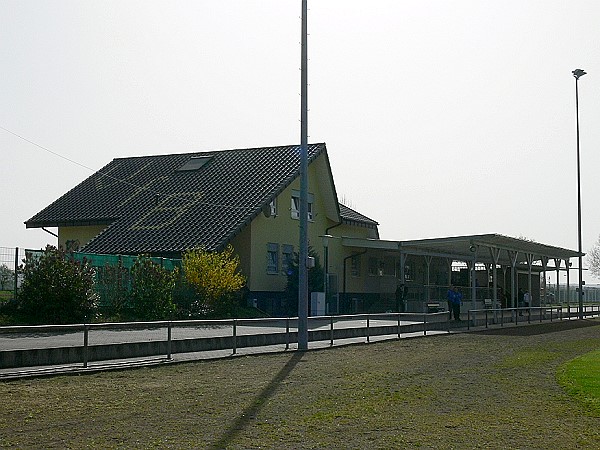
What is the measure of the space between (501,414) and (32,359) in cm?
887

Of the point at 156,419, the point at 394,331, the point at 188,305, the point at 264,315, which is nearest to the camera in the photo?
the point at 156,419

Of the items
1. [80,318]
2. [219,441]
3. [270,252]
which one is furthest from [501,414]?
[270,252]

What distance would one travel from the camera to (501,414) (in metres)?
11.3

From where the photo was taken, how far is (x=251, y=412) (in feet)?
36.9

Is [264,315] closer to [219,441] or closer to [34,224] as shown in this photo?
[34,224]

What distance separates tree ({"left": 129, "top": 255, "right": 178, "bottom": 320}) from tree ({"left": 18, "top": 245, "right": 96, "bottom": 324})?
8.27ft

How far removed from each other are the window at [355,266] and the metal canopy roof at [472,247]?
1.48m

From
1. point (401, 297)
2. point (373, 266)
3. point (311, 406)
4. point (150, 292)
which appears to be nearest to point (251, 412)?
point (311, 406)

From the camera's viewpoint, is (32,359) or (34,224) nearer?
(32,359)

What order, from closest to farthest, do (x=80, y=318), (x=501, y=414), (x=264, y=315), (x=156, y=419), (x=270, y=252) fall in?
(x=156, y=419) < (x=501, y=414) < (x=80, y=318) < (x=264, y=315) < (x=270, y=252)

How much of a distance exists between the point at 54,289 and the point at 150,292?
4119 mm

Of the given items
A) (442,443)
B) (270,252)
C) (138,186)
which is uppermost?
(138,186)

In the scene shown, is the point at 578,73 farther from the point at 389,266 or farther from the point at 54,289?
the point at 54,289

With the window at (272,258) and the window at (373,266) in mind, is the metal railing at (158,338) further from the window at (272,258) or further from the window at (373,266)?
the window at (373,266)
